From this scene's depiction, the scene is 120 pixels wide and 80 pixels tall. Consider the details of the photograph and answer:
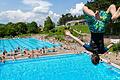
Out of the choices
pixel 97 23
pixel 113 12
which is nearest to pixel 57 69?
pixel 97 23

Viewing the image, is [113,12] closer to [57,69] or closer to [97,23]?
[97,23]

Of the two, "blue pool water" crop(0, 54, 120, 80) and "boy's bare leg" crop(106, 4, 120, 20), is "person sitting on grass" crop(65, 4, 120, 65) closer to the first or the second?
"boy's bare leg" crop(106, 4, 120, 20)

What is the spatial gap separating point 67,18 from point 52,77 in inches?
4061

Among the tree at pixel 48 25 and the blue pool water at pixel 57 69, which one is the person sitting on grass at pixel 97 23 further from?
the tree at pixel 48 25

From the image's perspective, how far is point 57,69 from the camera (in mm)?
24328

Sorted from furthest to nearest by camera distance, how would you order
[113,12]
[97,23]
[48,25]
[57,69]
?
[48,25], [57,69], [97,23], [113,12]

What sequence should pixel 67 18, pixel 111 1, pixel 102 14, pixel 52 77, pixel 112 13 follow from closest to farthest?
pixel 112 13
pixel 102 14
pixel 52 77
pixel 111 1
pixel 67 18

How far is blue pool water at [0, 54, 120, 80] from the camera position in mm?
21509

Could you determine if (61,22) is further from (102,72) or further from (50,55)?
(102,72)

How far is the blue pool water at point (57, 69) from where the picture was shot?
21509mm

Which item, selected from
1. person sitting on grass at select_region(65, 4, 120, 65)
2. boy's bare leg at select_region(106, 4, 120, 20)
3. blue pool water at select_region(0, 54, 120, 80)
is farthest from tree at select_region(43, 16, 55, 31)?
boy's bare leg at select_region(106, 4, 120, 20)

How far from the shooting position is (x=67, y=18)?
406ft

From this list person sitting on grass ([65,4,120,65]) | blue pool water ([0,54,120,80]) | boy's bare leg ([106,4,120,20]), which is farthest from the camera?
blue pool water ([0,54,120,80])

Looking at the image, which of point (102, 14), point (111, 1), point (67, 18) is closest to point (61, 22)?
point (67, 18)
